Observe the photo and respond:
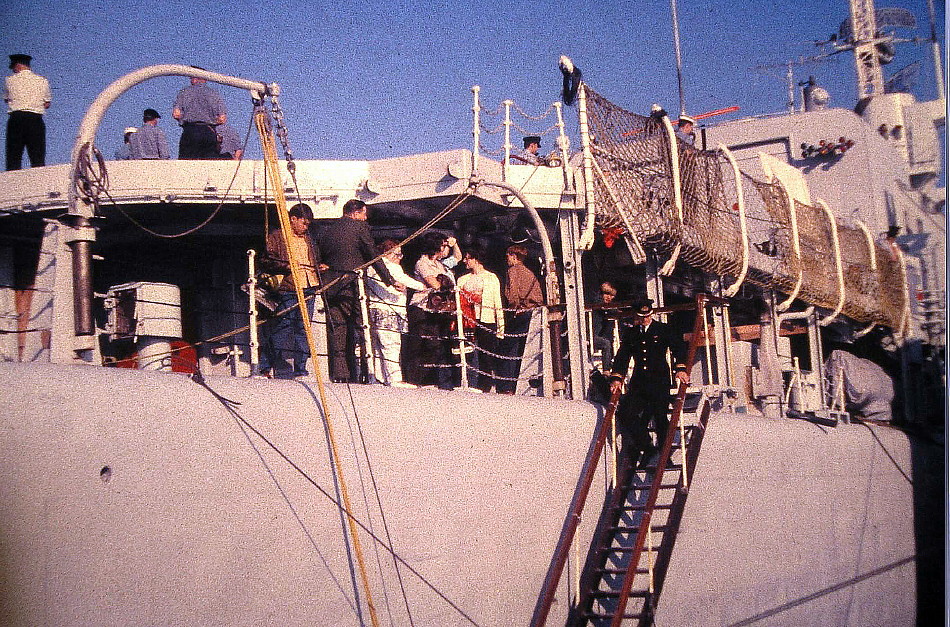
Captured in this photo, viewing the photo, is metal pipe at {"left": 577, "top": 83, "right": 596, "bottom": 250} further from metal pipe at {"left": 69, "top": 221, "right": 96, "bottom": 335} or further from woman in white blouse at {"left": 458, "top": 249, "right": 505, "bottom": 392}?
metal pipe at {"left": 69, "top": 221, "right": 96, "bottom": 335}

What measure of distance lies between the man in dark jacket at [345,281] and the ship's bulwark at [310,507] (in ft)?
2.94

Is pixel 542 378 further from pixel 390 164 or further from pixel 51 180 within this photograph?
pixel 51 180

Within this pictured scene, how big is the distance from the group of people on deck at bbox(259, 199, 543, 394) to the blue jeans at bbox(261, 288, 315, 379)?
0.01 metres

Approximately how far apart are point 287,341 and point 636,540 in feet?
12.8


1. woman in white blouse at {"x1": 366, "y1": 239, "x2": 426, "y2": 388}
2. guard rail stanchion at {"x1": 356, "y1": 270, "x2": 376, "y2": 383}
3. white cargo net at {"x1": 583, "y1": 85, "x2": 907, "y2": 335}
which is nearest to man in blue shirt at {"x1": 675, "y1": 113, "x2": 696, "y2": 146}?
white cargo net at {"x1": 583, "y1": 85, "x2": 907, "y2": 335}

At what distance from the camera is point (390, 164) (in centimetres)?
918

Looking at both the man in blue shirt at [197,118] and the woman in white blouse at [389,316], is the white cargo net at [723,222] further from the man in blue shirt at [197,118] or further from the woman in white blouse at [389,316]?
the man in blue shirt at [197,118]

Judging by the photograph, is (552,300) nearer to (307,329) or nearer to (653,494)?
(653,494)

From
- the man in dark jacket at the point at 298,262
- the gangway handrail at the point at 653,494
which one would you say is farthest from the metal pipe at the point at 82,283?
the gangway handrail at the point at 653,494

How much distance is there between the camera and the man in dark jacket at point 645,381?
25.7 ft

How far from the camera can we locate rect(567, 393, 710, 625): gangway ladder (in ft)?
23.2

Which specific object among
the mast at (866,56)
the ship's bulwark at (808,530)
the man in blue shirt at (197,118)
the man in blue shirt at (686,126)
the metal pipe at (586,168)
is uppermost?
the mast at (866,56)

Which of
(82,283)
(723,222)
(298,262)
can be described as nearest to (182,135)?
(298,262)

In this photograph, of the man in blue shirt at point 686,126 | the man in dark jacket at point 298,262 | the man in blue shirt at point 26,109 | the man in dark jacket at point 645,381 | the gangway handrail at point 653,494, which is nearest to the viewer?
the man in blue shirt at point 26,109
